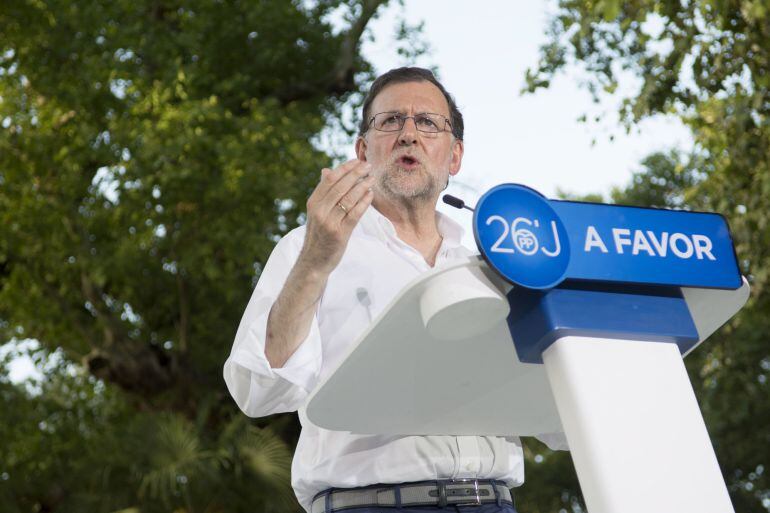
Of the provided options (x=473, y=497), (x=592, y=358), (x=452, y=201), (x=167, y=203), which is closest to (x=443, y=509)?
(x=473, y=497)

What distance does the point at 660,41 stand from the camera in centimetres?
587

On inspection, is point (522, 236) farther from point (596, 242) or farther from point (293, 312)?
point (293, 312)

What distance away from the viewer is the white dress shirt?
160 centimetres

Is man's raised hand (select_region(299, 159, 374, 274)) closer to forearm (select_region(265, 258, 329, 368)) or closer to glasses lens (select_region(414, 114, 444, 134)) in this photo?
forearm (select_region(265, 258, 329, 368))

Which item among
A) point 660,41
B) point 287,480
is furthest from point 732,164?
point 287,480

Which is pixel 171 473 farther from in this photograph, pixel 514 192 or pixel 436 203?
pixel 514 192

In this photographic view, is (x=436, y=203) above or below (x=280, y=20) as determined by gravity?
below

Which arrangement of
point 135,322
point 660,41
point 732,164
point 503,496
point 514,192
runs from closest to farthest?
point 514,192, point 503,496, point 660,41, point 732,164, point 135,322

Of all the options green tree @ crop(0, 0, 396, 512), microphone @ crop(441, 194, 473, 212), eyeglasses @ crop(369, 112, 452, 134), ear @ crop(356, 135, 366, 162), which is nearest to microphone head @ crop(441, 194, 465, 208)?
microphone @ crop(441, 194, 473, 212)

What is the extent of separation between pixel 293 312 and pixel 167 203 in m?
8.67

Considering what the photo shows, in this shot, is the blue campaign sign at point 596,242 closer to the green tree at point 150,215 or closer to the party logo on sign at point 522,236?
the party logo on sign at point 522,236

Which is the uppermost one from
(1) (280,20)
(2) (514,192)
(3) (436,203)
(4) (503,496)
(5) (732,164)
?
(1) (280,20)

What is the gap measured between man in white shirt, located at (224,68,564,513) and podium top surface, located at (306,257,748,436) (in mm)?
106

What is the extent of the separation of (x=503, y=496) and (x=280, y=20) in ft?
33.4
